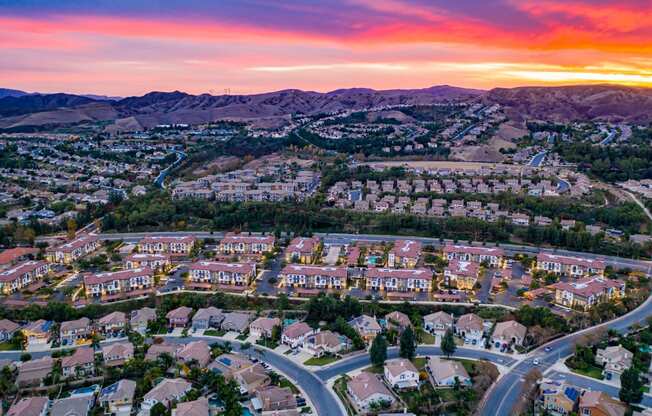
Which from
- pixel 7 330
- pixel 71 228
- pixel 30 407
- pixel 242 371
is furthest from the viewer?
pixel 71 228

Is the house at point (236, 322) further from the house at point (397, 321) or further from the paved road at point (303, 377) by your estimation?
the house at point (397, 321)

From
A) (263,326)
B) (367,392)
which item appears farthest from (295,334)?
(367,392)

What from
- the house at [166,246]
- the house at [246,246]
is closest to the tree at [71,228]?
the house at [166,246]

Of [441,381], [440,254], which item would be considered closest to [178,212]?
[440,254]

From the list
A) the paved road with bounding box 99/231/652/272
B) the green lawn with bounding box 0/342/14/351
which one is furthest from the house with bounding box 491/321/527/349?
the green lawn with bounding box 0/342/14/351

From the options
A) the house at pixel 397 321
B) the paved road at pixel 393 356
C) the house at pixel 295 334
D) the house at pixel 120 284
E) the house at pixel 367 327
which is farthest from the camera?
the house at pixel 120 284

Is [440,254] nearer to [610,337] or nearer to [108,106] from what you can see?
[610,337]

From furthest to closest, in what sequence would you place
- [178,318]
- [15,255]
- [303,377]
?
1. [15,255]
2. [178,318]
3. [303,377]

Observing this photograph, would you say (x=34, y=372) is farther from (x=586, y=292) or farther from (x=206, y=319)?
(x=586, y=292)
